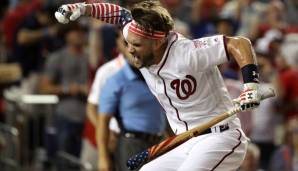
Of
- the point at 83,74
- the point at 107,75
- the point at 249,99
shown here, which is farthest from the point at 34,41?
the point at 249,99

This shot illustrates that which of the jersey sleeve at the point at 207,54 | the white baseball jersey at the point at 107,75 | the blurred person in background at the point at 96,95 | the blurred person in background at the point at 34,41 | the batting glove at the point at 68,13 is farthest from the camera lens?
the blurred person in background at the point at 34,41

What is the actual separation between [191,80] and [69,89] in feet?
17.3

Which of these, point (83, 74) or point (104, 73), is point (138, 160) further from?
point (83, 74)

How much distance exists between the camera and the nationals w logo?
7.07 m

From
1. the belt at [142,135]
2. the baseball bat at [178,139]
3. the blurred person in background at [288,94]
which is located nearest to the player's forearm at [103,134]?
the belt at [142,135]

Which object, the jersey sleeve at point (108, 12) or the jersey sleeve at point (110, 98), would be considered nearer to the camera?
the jersey sleeve at point (108, 12)

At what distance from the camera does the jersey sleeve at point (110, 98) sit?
30.1ft

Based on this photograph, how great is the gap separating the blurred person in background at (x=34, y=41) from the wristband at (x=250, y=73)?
7.06m

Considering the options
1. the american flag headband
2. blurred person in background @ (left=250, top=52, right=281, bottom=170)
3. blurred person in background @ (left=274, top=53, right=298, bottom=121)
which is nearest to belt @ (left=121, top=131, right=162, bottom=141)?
the american flag headband

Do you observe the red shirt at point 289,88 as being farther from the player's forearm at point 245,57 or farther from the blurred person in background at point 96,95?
the player's forearm at point 245,57

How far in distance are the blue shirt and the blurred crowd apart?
0.91 metres

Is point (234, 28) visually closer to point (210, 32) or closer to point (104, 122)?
point (210, 32)

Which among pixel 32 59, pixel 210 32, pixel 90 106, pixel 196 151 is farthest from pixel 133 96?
pixel 32 59

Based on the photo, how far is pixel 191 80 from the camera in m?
7.07
